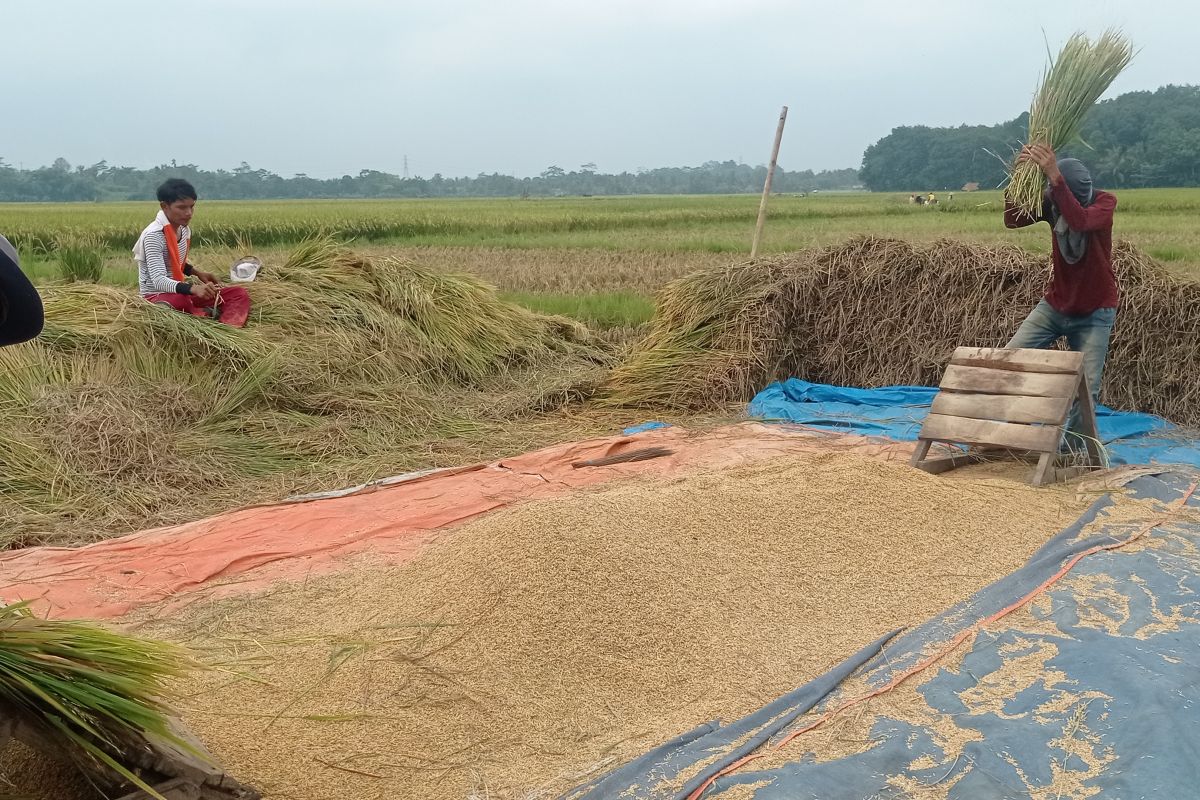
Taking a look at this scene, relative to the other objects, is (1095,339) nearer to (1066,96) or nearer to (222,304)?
(1066,96)

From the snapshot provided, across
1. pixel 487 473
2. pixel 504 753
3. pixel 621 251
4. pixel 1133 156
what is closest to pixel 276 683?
pixel 504 753

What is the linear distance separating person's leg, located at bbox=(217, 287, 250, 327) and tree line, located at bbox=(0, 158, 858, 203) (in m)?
33.2

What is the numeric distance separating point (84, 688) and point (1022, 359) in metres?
4.27

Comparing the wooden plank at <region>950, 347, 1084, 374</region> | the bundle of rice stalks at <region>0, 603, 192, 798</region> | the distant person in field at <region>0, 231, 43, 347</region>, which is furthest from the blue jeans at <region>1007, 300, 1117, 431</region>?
the distant person in field at <region>0, 231, 43, 347</region>

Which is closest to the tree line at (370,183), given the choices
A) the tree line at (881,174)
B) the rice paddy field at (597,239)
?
the tree line at (881,174)

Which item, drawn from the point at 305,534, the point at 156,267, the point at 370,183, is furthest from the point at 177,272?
the point at 370,183

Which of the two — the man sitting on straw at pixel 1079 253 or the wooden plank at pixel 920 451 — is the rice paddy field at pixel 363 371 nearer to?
the man sitting on straw at pixel 1079 253

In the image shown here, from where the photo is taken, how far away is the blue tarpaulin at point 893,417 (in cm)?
541

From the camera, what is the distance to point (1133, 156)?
123 ft

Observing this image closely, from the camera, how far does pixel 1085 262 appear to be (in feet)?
16.2

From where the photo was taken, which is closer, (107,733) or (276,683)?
(107,733)

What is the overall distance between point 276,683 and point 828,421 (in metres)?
4.12

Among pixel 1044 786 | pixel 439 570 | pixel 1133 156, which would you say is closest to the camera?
pixel 1044 786

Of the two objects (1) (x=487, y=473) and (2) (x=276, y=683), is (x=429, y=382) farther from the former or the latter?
(2) (x=276, y=683)
